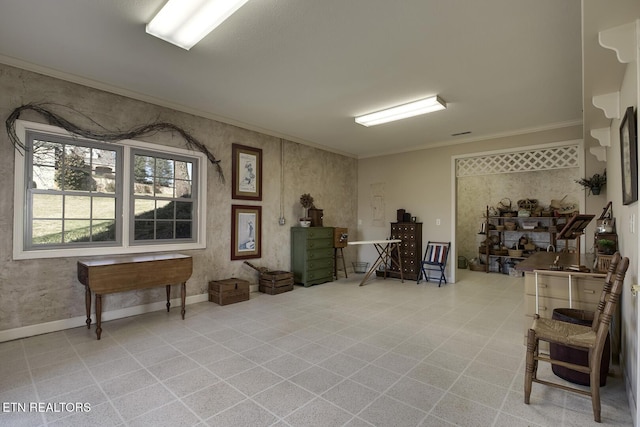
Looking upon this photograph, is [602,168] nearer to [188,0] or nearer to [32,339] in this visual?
[188,0]

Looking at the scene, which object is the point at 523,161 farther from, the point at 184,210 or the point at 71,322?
the point at 71,322

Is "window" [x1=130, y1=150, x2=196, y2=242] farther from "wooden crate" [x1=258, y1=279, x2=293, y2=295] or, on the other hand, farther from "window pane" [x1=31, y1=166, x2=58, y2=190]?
"wooden crate" [x1=258, y1=279, x2=293, y2=295]

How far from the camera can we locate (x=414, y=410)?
6.40 ft

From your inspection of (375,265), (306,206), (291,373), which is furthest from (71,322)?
(375,265)

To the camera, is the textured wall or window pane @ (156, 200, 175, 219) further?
window pane @ (156, 200, 175, 219)

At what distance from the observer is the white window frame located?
306 centimetres

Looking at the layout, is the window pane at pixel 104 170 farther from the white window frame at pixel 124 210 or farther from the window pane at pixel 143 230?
the window pane at pixel 143 230

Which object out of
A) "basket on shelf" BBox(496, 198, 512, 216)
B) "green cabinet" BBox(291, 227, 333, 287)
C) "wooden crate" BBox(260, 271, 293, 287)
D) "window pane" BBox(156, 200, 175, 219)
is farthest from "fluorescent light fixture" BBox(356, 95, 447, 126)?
"basket on shelf" BBox(496, 198, 512, 216)

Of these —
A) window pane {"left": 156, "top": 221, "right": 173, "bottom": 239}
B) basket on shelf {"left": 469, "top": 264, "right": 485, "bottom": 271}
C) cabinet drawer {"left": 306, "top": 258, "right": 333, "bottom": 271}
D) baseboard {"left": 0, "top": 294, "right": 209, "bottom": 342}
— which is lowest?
basket on shelf {"left": 469, "top": 264, "right": 485, "bottom": 271}

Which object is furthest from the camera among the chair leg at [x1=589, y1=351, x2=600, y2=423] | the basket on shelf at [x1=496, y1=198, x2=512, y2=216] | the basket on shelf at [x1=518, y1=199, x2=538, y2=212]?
the basket on shelf at [x1=496, y1=198, x2=512, y2=216]

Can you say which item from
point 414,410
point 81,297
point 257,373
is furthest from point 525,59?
point 81,297

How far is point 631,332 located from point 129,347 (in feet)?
12.7

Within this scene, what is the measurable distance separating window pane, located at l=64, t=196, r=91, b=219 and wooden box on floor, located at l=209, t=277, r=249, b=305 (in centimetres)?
175

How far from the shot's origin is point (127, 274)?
3.24 metres
